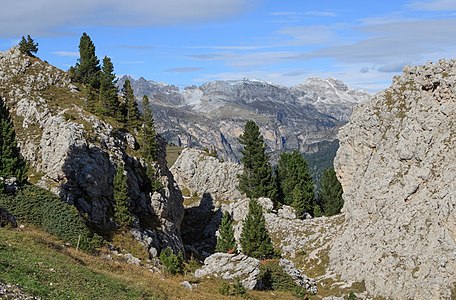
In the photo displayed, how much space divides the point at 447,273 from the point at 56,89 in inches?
2956

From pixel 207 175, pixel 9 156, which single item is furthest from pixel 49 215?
pixel 207 175

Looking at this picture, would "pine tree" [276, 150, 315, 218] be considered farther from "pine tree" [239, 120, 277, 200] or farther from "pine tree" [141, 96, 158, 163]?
"pine tree" [141, 96, 158, 163]

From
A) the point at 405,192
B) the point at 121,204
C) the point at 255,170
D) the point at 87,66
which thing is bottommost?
the point at 121,204

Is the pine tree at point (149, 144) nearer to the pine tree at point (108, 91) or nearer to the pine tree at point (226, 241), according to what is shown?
the pine tree at point (108, 91)

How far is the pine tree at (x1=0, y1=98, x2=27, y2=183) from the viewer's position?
5797cm

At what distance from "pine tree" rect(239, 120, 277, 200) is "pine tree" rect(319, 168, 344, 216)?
13.8 meters

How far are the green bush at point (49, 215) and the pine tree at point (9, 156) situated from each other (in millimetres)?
2866

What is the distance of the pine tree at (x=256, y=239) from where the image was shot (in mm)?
67375

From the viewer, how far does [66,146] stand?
2771 inches

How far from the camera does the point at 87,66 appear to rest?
10031 centimetres

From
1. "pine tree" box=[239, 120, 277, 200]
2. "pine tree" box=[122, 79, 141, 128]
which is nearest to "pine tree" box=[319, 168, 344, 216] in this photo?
"pine tree" box=[239, 120, 277, 200]

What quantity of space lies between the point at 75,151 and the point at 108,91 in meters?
22.1

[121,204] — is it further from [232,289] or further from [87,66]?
[87,66]

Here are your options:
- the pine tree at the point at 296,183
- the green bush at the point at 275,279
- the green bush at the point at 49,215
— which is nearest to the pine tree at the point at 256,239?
the green bush at the point at 275,279
